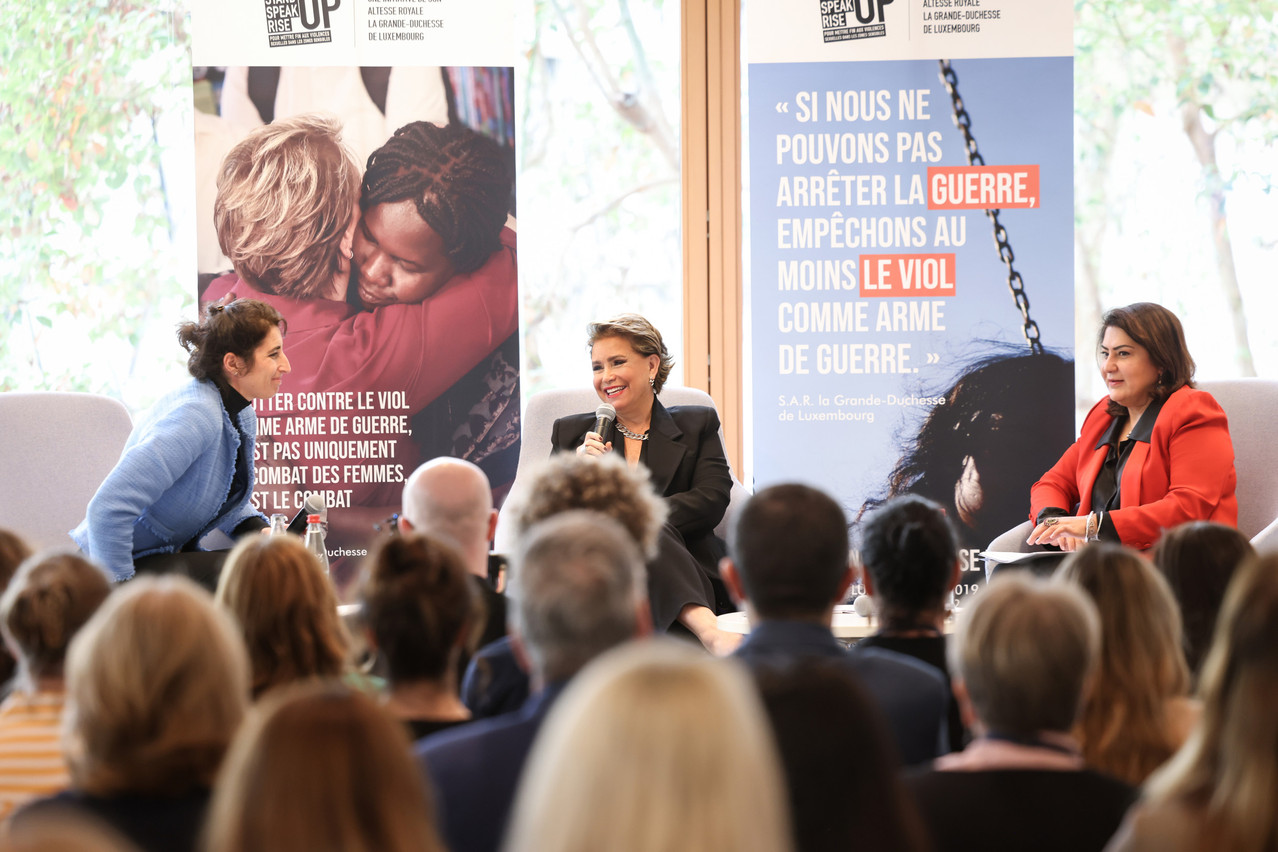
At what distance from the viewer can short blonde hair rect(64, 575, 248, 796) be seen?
127 cm

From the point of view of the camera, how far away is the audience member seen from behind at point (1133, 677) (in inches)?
66.2

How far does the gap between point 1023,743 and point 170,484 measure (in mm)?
3139

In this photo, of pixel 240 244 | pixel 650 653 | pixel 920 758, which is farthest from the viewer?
pixel 240 244

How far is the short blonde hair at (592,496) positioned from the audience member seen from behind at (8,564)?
903 mm

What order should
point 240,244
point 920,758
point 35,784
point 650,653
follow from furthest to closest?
point 240,244
point 920,758
point 35,784
point 650,653

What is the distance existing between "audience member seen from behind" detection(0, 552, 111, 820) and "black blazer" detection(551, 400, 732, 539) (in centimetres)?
229

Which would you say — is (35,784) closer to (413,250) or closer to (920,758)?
(920,758)

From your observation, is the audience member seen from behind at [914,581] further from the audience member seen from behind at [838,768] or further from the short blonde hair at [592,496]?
the audience member seen from behind at [838,768]

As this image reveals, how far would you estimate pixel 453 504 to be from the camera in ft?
8.14

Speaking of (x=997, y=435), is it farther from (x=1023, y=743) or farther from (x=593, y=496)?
(x=1023, y=743)

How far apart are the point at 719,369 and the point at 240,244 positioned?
2061 mm

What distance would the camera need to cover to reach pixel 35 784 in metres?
1.59

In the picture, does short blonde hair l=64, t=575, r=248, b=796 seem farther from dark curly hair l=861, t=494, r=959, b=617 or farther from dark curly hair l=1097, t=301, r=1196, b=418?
dark curly hair l=1097, t=301, r=1196, b=418

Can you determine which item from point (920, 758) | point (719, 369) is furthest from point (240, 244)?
point (920, 758)
